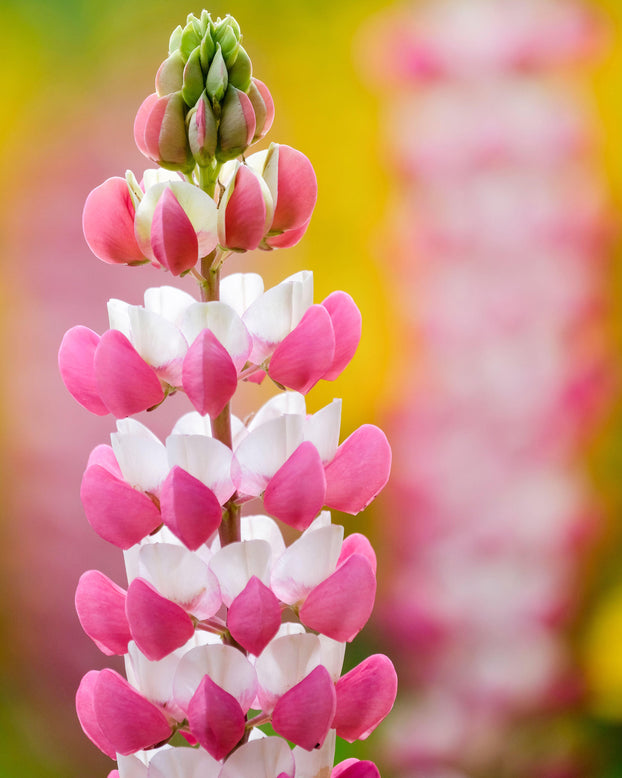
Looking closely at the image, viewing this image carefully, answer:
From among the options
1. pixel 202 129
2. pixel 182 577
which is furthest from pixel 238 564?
pixel 202 129

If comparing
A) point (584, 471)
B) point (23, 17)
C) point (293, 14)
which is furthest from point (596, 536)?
point (23, 17)

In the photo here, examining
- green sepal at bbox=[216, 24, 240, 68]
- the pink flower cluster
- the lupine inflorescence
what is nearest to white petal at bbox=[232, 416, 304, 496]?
the lupine inflorescence

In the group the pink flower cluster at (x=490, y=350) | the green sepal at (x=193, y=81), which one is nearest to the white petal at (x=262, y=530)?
the green sepal at (x=193, y=81)

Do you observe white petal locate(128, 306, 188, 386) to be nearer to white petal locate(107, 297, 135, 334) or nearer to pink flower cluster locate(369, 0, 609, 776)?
white petal locate(107, 297, 135, 334)

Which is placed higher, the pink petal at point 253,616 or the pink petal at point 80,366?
the pink petal at point 80,366

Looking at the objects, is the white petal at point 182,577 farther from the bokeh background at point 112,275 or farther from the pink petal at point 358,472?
the bokeh background at point 112,275

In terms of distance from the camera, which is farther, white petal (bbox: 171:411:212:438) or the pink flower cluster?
the pink flower cluster

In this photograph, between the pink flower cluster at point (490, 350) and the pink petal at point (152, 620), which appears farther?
the pink flower cluster at point (490, 350)

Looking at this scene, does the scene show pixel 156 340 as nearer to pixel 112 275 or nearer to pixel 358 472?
pixel 358 472
